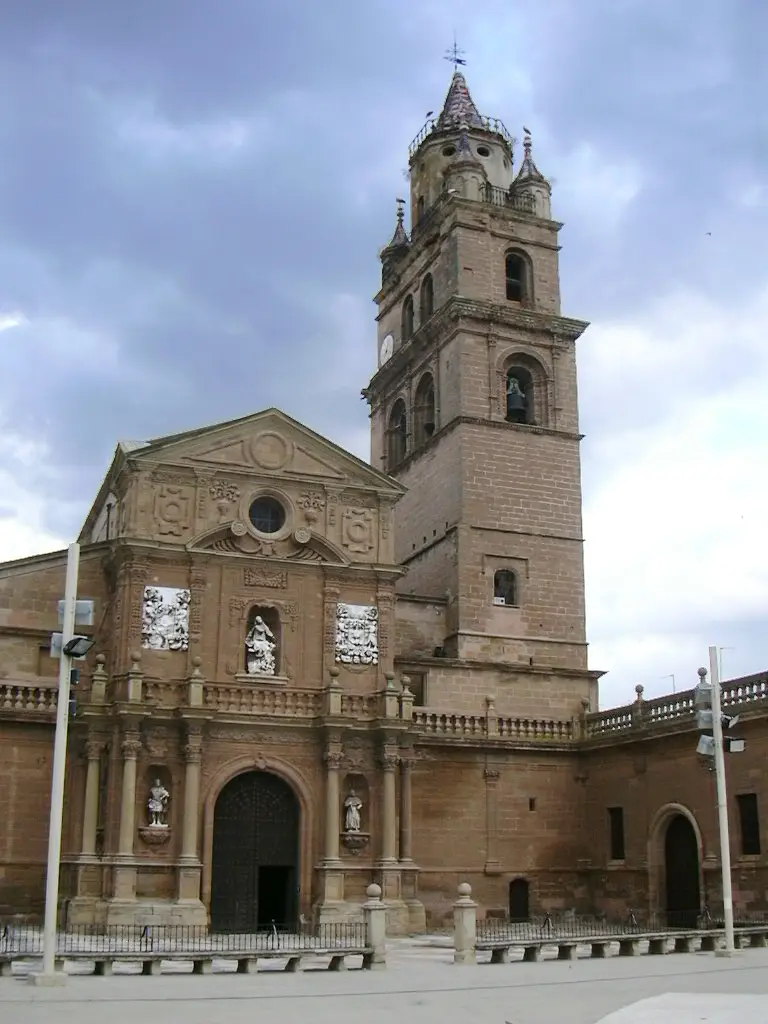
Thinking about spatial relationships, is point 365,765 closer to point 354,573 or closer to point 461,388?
point 354,573

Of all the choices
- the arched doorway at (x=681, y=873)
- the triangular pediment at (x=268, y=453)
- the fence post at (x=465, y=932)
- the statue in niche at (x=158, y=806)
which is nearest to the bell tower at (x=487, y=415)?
the triangular pediment at (x=268, y=453)

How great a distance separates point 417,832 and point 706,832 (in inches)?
355

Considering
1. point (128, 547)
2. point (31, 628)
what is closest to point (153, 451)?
point (128, 547)

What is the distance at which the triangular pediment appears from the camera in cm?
3844

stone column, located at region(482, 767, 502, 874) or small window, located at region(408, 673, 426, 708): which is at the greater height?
small window, located at region(408, 673, 426, 708)

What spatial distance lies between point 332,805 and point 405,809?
2632 mm

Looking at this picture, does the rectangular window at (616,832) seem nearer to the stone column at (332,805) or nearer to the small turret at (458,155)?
the stone column at (332,805)

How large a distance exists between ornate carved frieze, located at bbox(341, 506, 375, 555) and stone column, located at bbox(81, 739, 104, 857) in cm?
988

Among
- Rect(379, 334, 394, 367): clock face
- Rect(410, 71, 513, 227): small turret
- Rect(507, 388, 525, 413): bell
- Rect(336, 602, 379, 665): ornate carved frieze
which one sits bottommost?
Rect(336, 602, 379, 665): ornate carved frieze

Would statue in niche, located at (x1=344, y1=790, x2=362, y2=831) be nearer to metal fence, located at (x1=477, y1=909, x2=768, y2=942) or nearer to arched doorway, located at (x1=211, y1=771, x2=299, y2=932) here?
arched doorway, located at (x1=211, y1=771, x2=299, y2=932)

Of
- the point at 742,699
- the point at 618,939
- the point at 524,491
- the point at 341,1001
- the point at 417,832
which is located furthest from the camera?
the point at 524,491

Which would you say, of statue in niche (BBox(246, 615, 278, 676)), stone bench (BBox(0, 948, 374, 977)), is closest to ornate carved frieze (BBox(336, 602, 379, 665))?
statue in niche (BBox(246, 615, 278, 676))

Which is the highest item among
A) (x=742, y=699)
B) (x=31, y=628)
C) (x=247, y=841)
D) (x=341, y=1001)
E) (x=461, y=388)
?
(x=461, y=388)

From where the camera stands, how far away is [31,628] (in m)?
37.9
